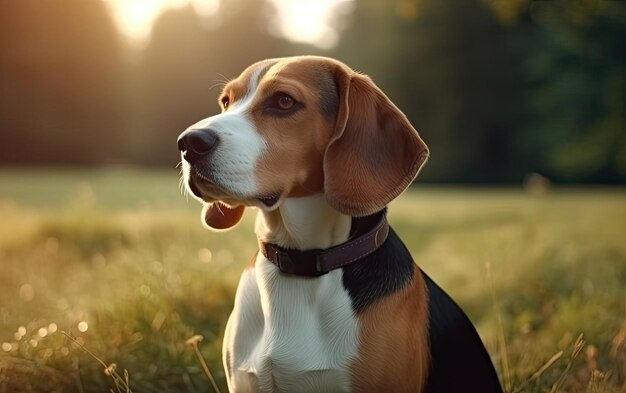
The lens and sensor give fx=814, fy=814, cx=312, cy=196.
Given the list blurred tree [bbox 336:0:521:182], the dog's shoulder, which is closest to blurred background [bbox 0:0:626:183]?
blurred tree [bbox 336:0:521:182]

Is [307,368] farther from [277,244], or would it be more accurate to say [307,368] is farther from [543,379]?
[543,379]

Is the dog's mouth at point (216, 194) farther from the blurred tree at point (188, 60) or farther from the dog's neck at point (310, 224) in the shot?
the blurred tree at point (188, 60)

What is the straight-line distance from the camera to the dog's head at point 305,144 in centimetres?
339

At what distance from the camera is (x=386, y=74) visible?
2872cm

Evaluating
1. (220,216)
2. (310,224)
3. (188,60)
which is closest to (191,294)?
(220,216)

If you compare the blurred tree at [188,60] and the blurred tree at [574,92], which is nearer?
the blurred tree at [574,92]

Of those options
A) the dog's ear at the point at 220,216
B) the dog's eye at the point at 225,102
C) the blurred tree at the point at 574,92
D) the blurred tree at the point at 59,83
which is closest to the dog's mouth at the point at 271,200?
the dog's ear at the point at 220,216

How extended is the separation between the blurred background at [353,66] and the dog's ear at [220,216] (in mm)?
17529

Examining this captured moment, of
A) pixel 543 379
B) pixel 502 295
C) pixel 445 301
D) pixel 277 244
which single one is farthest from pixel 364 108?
pixel 502 295

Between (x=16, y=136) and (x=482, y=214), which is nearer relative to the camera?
(x=482, y=214)

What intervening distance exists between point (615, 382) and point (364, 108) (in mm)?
2721

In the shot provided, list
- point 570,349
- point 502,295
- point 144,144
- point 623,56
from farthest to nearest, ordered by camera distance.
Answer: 1. point 144,144
2. point 623,56
3. point 502,295
4. point 570,349

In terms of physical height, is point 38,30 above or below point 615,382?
below

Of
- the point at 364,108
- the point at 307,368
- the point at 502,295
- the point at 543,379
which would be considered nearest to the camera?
the point at 307,368
